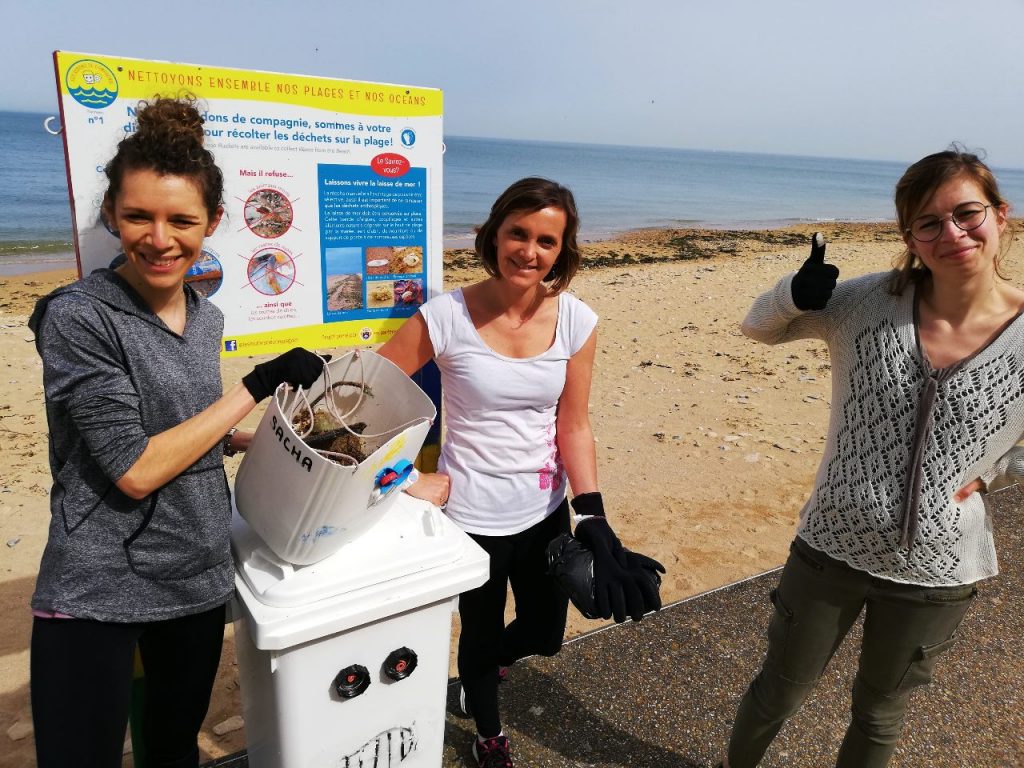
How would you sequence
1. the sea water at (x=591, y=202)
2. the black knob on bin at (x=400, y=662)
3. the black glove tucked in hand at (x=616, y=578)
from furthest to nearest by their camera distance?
the sea water at (x=591, y=202) → the black glove tucked in hand at (x=616, y=578) → the black knob on bin at (x=400, y=662)

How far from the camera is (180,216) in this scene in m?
1.54

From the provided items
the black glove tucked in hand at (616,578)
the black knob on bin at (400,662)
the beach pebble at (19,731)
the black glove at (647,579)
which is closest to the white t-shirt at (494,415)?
the black glove tucked in hand at (616,578)

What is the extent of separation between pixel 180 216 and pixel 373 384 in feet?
2.17

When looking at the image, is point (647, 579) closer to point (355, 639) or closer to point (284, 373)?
point (355, 639)

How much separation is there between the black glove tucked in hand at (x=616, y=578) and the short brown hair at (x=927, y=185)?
3.72 ft

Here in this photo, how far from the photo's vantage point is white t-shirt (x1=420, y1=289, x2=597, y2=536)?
220cm

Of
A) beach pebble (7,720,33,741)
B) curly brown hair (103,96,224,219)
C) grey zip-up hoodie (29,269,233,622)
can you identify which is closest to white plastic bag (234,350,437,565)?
grey zip-up hoodie (29,269,233,622)

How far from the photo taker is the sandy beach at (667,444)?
369cm

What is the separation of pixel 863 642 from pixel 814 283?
1139 mm

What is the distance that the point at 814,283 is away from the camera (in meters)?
2.06

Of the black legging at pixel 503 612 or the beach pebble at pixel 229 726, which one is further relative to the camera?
the beach pebble at pixel 229 726

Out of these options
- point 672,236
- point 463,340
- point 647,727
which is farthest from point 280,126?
point 672,236

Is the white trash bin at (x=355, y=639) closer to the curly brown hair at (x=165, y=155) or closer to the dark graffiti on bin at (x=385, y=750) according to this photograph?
the dark graffiti on bin at (x=385, y=750)

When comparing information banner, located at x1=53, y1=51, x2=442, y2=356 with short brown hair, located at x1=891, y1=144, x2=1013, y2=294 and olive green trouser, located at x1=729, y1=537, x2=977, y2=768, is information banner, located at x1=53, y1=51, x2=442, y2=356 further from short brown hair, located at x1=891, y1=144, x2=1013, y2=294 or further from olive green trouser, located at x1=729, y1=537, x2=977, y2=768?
olive green trouser, located at x1=729, y1=537, x2=977, y2=768
